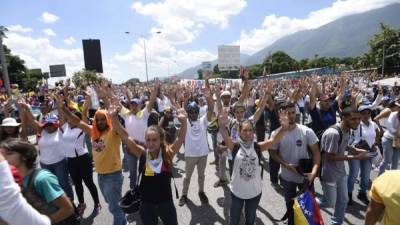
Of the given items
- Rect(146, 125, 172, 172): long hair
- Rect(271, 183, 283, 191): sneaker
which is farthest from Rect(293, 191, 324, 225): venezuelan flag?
Rect(271, 183, 283, 191): sneaker

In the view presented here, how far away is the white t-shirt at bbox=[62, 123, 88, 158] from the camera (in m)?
5.03

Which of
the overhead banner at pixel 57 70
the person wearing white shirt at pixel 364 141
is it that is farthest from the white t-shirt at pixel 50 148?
the overhead banner at pixel 57 70

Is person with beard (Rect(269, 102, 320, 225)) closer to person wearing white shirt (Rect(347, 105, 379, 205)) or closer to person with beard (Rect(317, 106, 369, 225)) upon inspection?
person with beard (Rect(317, 106, 369, 225))

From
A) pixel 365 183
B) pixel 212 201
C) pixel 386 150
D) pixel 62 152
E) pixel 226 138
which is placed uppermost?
pixel 226 138

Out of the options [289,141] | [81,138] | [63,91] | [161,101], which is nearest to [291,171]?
[289,141]

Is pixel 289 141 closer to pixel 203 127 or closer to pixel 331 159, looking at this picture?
pixel 331 159

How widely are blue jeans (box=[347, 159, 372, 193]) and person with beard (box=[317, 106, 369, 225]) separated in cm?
110

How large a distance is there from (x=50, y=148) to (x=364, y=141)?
194 inches

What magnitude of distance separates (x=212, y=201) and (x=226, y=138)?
2.38 meters

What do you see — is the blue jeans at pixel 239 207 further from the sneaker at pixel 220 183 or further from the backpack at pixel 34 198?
the sneaker at pixel 220 183

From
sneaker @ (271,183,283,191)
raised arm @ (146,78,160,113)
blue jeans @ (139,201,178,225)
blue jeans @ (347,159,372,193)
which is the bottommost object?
sneaker @ (271,183,283,191)

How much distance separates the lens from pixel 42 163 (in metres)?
4.89

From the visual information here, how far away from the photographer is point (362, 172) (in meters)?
5.28

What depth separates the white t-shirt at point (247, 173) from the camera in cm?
359
